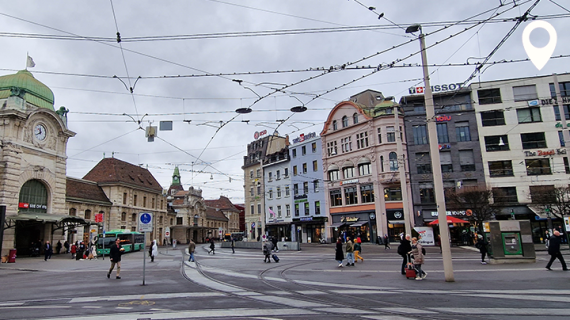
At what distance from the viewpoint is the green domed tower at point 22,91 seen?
107ft

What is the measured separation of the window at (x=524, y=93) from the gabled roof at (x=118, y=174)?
5260cm

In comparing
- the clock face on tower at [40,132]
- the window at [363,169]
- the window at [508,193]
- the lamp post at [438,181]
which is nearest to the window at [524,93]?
the window at [508,193]

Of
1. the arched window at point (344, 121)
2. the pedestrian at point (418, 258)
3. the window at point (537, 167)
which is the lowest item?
the pedestrian at point (418, 258)

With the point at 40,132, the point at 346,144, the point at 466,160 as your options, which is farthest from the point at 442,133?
the point at 40,132

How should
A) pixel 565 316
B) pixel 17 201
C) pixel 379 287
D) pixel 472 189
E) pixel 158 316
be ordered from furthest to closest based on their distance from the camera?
pixel 472 189 → pixel 17 201 → pixel 379 287 → pixel 158 316 → pixel 565 316

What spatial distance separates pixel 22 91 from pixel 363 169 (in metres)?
36.4

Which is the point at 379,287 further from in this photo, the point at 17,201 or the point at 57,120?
the point at 57,120

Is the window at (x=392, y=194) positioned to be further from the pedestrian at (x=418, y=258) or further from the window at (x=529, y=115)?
the pedestrian at (x=418, y=258)

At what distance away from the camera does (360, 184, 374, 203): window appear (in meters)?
44.5

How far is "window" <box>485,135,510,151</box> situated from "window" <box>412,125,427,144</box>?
6.66 m

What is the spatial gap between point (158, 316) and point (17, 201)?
3181cm

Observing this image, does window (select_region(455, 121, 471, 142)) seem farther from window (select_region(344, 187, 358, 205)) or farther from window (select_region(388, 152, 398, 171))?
window (select_region(344, 187, 358, 205))

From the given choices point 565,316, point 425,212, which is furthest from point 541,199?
point 565,316

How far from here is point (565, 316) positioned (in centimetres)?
718
